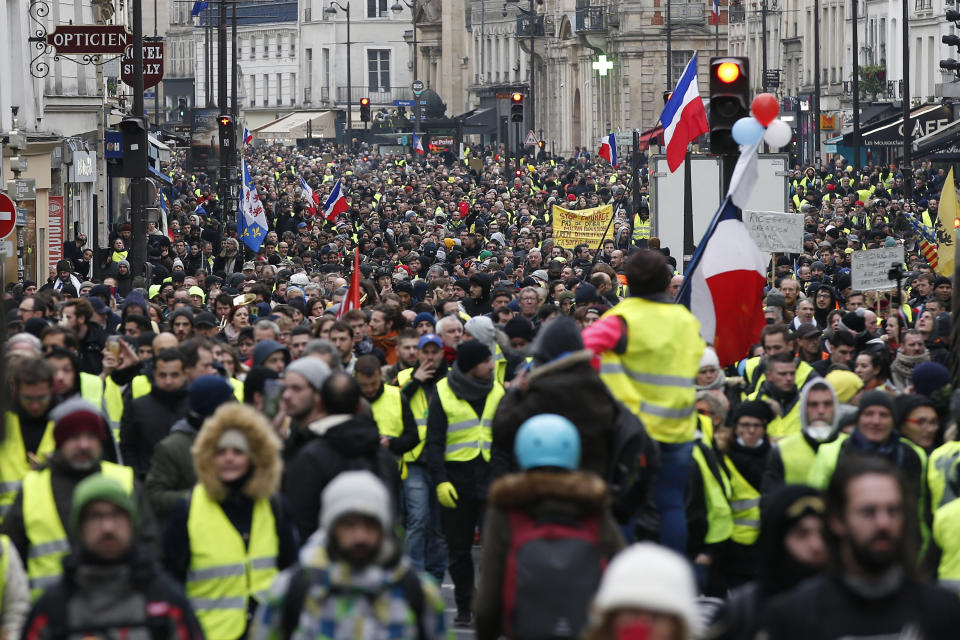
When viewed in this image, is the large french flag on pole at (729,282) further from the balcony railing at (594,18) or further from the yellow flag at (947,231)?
the balcony railing at (594,18)

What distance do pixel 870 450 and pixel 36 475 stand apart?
3.45 meters

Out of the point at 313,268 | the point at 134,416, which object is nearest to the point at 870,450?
the point at 134,416

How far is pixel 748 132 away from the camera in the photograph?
1177 cm

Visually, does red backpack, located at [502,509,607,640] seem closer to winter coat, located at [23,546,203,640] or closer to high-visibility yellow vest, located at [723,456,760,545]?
winter coat, located at [23,546,203,640]

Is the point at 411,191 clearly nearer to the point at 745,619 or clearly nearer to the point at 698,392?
the point at 698,392

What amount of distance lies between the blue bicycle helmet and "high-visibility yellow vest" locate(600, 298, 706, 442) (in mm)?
1865

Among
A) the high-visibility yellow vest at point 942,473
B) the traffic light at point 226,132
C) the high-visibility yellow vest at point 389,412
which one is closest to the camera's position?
the high-visibility yellow vest at point 942,473

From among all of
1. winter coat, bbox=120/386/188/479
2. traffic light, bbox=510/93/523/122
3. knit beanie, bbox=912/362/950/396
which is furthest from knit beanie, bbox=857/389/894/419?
traffic light, bbox=510/93/523/122

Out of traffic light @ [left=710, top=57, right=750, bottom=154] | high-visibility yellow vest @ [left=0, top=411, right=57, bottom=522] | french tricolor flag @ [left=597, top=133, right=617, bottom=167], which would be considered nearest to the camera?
high-visibility yellow vest @ [left=0, top=411, right=57, bottom=522]

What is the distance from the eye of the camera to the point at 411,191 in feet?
177

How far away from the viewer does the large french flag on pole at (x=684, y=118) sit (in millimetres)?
23616

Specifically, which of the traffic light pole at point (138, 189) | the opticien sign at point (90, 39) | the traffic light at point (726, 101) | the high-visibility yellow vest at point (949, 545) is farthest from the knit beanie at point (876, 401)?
the opticien sign at point (90, 39)

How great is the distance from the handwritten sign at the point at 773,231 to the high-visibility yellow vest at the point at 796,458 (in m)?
10.1

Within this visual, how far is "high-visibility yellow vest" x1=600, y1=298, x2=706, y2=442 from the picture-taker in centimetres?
855
